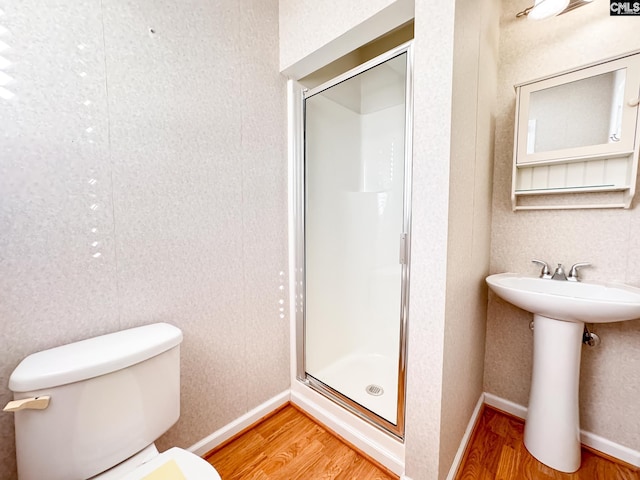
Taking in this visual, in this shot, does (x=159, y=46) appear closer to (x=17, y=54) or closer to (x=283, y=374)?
(x=17, y=54)

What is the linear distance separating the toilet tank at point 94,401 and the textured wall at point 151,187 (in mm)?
178

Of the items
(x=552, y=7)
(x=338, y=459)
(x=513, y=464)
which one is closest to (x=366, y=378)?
(x=338, y=459)

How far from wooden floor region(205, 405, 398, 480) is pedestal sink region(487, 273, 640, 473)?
29.8 inches

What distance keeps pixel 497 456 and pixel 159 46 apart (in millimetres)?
2440

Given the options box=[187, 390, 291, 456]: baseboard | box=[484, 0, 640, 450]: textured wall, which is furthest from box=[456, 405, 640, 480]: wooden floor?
box=[187, 390, 291, 456]: baseboard

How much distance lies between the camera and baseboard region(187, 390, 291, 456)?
4.19 feet

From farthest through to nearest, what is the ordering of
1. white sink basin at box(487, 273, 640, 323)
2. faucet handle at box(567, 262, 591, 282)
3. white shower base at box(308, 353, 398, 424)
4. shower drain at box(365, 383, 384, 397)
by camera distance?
shower drain at box(365, 383, 384, 397), white shower base at box(308, 353, 398, 424), faucet handle at box(567, 262, 591, 282), white sink basin at box(487, 273, 640, 323)

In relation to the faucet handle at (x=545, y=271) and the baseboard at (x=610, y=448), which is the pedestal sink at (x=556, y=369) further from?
the baseboard at (x=610, y=448)

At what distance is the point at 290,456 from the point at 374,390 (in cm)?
64

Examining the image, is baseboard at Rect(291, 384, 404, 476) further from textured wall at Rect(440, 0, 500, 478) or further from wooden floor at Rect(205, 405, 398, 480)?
textured wall at Rect(440, 0, 500, 478)

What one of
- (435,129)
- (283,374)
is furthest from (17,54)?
(283,374)

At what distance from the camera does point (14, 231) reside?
0.80 metres

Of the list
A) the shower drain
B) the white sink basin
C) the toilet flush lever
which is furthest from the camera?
the shower drain

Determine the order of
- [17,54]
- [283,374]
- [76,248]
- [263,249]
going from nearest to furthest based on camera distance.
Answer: [17,54]
[76,248]
[263,249]
[283,374]
